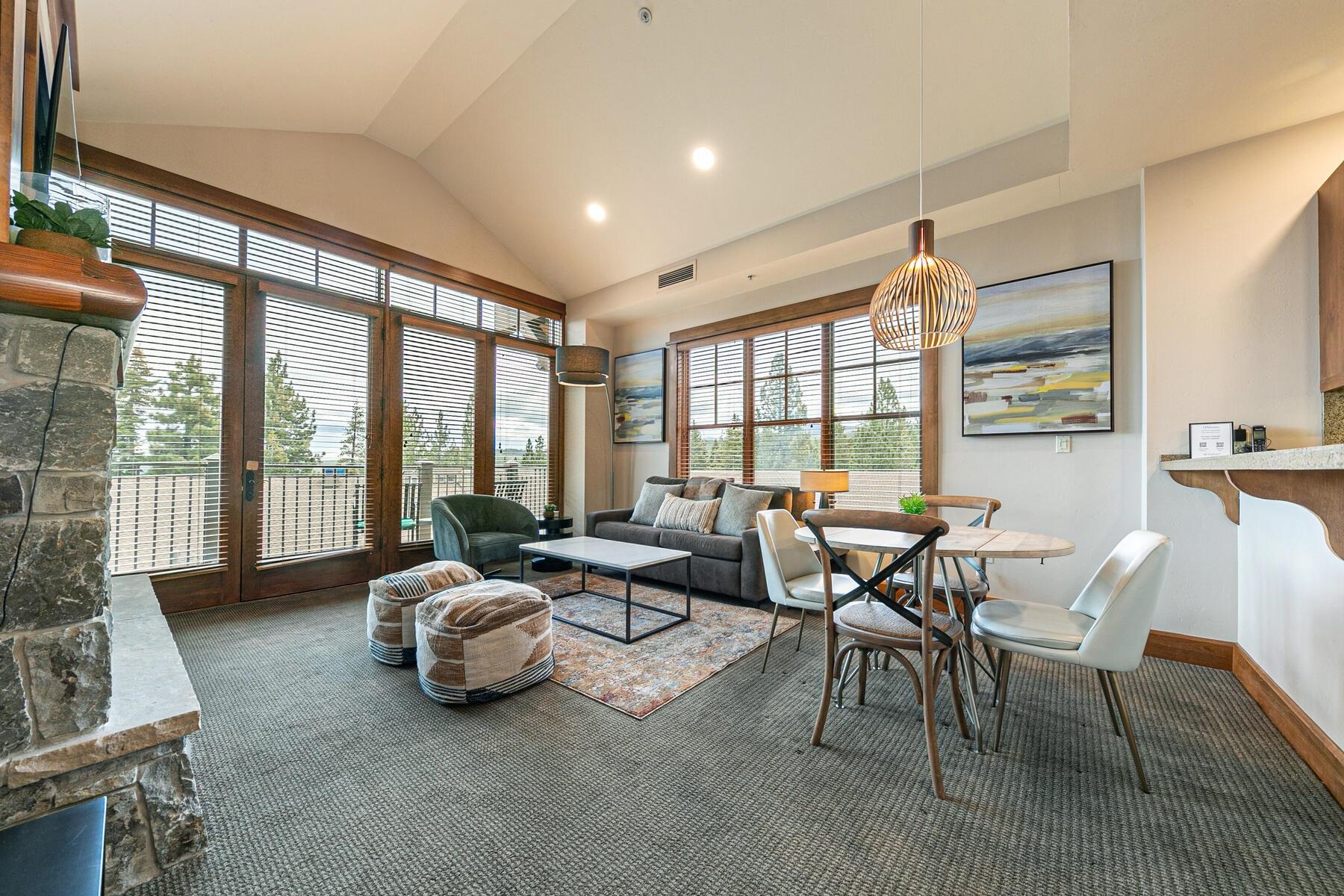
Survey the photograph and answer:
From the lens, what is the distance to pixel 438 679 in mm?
2350

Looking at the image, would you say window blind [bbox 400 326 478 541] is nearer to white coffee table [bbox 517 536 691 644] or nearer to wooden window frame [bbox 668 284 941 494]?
white coffee table [bbox 517 536 691 644]

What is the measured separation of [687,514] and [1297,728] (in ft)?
11.9

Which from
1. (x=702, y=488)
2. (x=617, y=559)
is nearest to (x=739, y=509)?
(x=702, y=488)

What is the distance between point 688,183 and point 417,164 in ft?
8.96

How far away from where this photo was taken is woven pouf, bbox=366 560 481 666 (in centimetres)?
276

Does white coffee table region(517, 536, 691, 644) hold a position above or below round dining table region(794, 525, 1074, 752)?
below

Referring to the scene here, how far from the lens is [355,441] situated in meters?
4.53

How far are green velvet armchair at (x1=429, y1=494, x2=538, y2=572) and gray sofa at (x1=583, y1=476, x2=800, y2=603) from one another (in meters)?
0.86

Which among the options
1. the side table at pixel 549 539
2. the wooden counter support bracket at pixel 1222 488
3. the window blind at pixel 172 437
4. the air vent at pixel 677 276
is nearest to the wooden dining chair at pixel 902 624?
the wooden counter support bracket at pixel 1222 488

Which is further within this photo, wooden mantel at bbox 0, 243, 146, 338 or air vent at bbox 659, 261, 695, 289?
air vent at bbox 659, 261, 695, 289

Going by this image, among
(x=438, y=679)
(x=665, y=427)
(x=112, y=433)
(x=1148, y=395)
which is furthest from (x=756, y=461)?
(x=112, y=433)

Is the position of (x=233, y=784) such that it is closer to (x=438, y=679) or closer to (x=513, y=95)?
(x=438, y=679)

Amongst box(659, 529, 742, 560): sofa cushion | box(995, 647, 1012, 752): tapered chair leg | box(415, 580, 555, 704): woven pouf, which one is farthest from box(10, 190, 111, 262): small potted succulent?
box(659, 529, 742, 560): sofa cushion

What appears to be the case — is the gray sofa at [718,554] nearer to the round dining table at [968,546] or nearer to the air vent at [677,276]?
the round dining table at [968,546]
